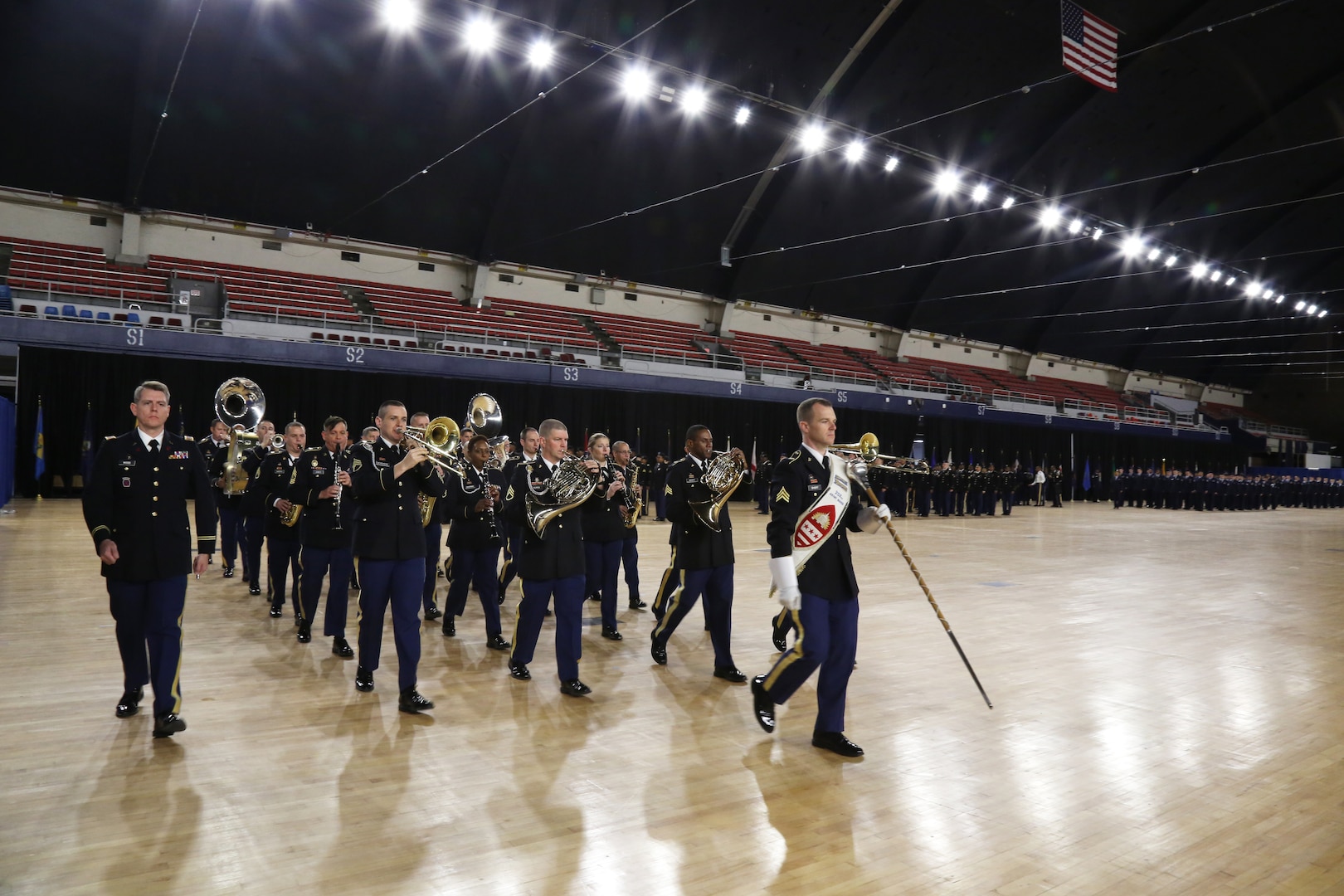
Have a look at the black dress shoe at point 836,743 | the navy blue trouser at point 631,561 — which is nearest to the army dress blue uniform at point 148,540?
the black dress shoe at point 836,743

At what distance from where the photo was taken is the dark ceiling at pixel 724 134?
1878cm

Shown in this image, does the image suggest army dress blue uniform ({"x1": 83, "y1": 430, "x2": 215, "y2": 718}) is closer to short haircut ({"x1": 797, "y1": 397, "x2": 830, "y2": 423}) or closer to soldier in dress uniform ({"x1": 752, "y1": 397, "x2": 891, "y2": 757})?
soldier in dress uniform ({"x1": 752, "y1": 397, "x2": 891, "y2": 757})

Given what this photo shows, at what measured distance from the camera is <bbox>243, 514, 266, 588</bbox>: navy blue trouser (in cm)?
875

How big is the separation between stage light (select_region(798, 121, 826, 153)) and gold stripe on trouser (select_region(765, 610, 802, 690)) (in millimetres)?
19032

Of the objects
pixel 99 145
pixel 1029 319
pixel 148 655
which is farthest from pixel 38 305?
pixel 1029 319

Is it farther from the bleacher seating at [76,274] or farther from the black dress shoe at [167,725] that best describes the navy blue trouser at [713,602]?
the bleacher seating at [76,274]

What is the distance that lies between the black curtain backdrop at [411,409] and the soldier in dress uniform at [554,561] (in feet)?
55.8

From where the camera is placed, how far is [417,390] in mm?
22391

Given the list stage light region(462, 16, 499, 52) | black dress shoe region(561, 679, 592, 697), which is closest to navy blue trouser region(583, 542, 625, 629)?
black dress shoe region(561, 679, 592, 697)

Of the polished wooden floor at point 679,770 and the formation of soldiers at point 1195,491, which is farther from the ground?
the formation of soldiers at point 1195,491

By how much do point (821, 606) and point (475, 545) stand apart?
352 cm

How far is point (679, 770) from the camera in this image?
3996 millimetres

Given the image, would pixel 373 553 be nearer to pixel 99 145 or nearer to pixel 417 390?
pixel 417 390

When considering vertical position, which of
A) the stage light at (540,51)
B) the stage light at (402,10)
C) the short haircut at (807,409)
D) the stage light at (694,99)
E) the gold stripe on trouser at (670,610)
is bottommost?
the gold stripe on trouser at (670,610)
